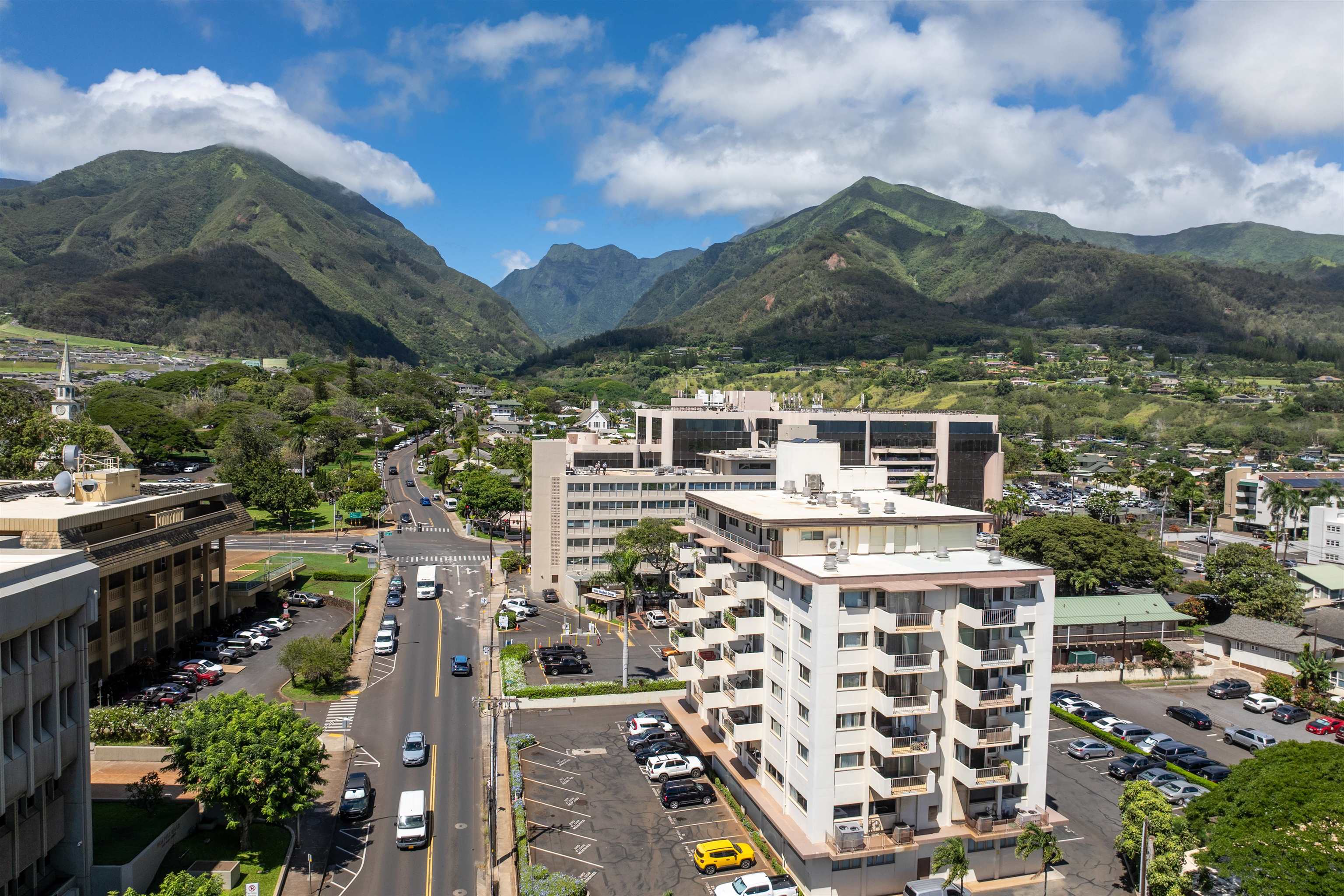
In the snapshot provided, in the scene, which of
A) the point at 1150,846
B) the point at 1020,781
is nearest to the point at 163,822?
the point at 1020,781

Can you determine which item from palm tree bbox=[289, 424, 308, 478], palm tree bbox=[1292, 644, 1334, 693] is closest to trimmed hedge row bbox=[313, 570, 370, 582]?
palm tree bbox=[289, 424, 308, 478]

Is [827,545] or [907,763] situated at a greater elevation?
[827,545]

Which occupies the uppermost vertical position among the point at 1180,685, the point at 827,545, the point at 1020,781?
the point at 827,545

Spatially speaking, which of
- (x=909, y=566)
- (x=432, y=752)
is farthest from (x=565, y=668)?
(x=909, y=566)

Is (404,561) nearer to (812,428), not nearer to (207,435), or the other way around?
(812,428)

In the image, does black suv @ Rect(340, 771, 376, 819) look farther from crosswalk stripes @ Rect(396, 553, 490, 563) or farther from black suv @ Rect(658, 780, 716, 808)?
crosswalk stripes @ Rect(396, 553, 490, 563)

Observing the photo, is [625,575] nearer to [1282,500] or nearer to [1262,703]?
[1262,703]

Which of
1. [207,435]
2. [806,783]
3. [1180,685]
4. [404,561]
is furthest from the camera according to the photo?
[207,435]
